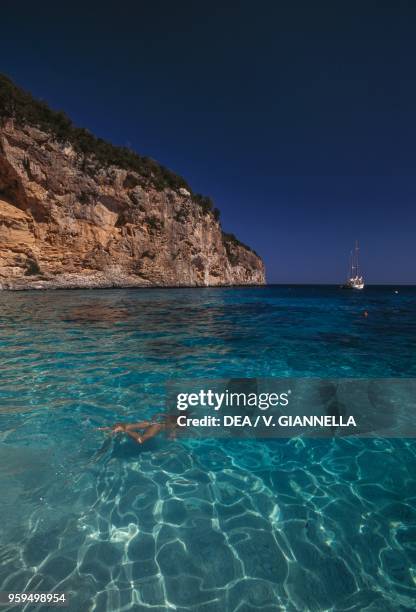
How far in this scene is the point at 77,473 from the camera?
3426 millimetres

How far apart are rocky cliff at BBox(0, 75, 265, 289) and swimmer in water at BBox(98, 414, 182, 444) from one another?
33.8 metres

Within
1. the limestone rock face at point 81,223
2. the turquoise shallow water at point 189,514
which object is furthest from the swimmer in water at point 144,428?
the limestone rock face at point 81,223

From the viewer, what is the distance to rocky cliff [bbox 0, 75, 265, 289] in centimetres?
3200

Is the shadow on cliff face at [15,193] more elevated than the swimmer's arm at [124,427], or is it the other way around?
the shadow on cliff face at [15,193]

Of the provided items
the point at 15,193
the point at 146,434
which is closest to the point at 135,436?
the point at 146,434

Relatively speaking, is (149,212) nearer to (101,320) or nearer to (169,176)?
(169,176)

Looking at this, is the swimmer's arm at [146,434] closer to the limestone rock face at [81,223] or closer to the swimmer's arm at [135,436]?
the swimmer's arm at [135,436]

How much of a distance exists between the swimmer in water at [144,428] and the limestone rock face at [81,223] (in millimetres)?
33764

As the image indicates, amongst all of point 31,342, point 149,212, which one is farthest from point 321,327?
point 149,212

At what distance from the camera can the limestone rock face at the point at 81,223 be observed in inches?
1259

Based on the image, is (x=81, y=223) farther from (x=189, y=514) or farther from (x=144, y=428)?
(x=189, y=514)

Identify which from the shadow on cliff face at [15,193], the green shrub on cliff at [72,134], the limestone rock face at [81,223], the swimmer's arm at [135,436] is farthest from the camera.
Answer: the green shrub on cliff at [72,134]

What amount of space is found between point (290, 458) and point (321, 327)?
11.6 m

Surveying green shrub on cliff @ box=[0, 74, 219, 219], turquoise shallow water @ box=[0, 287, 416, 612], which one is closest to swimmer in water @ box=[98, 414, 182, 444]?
turquoise shallow water @ box=[0, 287, 416, 612]
